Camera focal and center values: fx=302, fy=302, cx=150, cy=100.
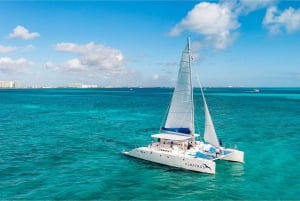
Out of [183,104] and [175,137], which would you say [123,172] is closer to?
[175,137]

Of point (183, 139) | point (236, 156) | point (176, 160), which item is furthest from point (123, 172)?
point (236, 156)

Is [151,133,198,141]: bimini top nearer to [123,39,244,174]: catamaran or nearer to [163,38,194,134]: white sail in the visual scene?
[123,39,244,174]: catamaran

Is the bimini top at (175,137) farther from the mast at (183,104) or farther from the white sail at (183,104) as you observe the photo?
the white sail at (183,104)

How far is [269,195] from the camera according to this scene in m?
24.0

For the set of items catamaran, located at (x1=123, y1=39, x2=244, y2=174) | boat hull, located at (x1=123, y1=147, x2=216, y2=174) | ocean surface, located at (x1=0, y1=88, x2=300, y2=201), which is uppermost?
catamaran, located at (x1=123, y1=39, x2=244, y2=174)

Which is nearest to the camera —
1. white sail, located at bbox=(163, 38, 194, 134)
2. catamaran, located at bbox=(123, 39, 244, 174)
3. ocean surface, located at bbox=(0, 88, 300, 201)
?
ocean surface, located at bbox=(0, 88, 300, 201)

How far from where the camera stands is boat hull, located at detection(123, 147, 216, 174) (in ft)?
95.4

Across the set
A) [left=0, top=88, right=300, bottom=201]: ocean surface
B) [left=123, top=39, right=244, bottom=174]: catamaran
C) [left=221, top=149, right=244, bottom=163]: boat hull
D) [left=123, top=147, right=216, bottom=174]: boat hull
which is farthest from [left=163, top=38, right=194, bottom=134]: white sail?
[left=0, top=88, right=300, bottom=201]: ocean surface

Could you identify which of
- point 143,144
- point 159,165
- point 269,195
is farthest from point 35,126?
point 269,195

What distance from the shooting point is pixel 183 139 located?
33062 millimetres

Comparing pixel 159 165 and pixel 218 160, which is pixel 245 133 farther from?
pixel 159 165

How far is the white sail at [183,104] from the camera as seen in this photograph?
33344mm

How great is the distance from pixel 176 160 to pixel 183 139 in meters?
3.15

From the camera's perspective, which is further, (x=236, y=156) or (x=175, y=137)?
(x=175, y=137)
